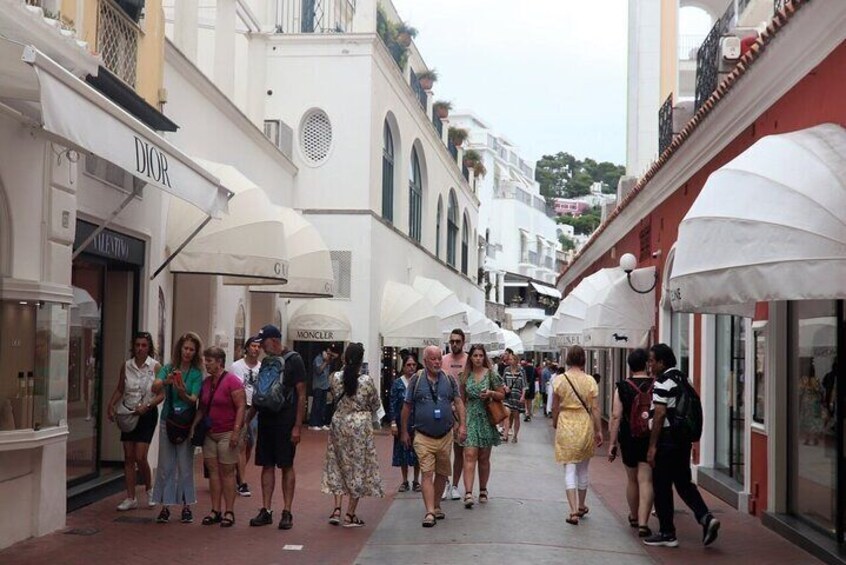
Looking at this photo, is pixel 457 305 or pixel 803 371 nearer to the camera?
pixel 803 371

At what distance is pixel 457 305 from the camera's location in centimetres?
3434

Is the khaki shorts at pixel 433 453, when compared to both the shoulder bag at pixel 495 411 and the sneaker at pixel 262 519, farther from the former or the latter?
the sneaker at pixel 262 519

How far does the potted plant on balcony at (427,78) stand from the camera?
116ft

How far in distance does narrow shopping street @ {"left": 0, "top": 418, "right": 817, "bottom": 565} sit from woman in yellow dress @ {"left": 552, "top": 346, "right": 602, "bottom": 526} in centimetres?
38

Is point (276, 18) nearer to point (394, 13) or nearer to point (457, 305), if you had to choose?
point (394, 13)

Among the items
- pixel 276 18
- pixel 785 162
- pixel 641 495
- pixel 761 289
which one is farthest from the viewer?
pixel 276 18

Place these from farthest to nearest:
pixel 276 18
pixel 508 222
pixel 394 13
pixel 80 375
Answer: pixel 508 222 < pixel 394 13 < pixel 276 18 < pixel 80 375

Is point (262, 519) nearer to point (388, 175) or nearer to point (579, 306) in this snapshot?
point (579, 306)

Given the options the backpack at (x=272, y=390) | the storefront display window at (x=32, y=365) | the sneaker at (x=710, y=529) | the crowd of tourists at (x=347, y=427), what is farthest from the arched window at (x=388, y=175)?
the sneaker at (x=710, y=529)

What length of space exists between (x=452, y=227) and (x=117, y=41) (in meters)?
33.4

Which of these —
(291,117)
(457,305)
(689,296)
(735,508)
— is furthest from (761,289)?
(457,305)

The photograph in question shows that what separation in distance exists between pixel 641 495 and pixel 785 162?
12.1 ft

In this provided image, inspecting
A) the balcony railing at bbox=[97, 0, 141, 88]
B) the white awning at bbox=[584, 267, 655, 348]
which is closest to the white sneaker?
Answer: the balcony railing at bbox=[97, 0, 141, 88]

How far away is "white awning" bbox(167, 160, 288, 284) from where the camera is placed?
14508 mm
